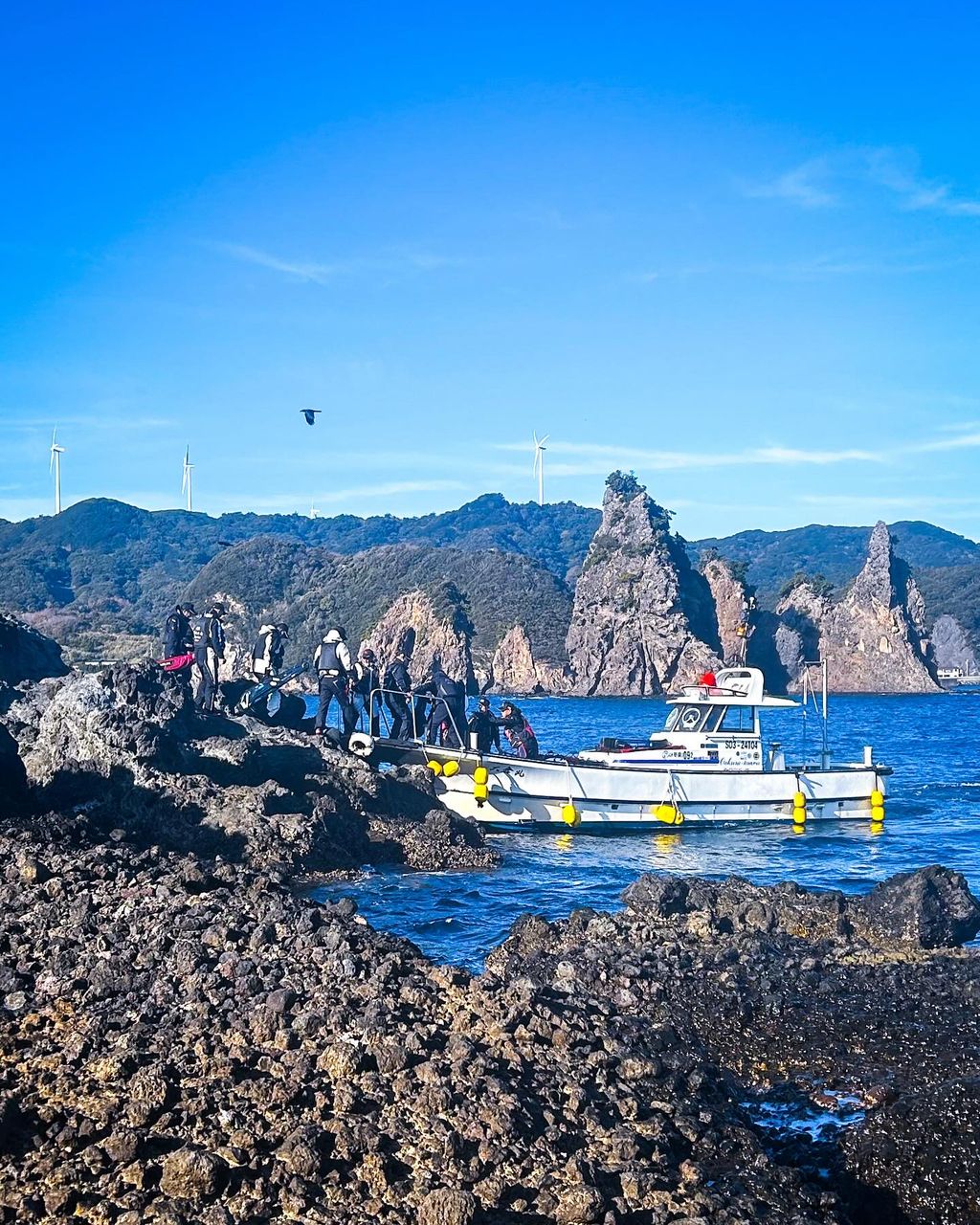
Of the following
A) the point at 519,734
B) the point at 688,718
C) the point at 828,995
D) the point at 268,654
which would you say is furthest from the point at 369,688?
the point at 828,995

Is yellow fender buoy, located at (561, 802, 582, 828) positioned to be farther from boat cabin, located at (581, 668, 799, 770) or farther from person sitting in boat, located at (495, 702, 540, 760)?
boat cabin, located at (581, 668, 799, 770)

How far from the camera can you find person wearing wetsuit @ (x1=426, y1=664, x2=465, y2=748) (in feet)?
80.9

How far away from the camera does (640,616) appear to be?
10425cm

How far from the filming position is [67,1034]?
349 inches

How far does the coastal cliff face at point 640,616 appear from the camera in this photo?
102 meters

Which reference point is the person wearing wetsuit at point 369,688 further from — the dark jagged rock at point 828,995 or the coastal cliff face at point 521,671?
the coastal cliff face at point 521,671

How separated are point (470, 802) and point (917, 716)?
2179 inches

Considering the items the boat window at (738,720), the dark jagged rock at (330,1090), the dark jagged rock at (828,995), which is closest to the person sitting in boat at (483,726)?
the boat window at (738,720)

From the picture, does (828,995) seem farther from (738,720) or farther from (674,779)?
(738,720)

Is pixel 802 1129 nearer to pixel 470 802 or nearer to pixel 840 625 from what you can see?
pixel 470 802

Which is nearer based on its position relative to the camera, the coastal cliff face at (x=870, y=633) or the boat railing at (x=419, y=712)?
the boat railing at (x=419, y=712)

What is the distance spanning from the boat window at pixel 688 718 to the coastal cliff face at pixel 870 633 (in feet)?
263

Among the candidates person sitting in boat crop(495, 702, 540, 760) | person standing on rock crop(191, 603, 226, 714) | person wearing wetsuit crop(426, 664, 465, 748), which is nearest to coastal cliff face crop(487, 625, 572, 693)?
person sitting in boat crop(495, 702, 540, 760)

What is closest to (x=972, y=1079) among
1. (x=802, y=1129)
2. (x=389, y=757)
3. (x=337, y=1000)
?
(x=802, y=1129)
